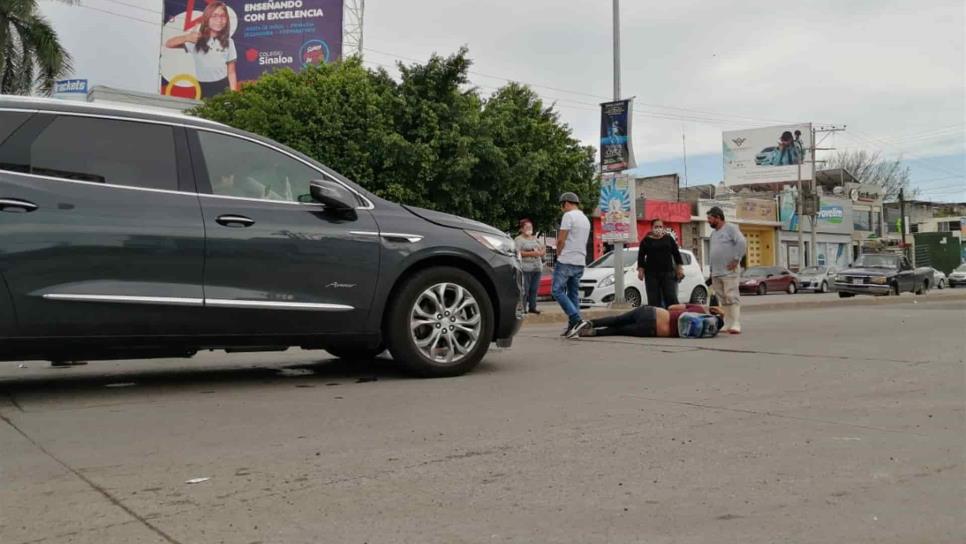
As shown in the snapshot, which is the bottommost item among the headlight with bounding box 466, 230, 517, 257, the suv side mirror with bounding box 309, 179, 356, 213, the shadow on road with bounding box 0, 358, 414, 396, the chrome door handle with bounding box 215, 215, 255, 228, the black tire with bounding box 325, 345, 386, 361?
the shadow on road with bounding box 0, 358, 414, 396

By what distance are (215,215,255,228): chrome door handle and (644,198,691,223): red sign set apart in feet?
124

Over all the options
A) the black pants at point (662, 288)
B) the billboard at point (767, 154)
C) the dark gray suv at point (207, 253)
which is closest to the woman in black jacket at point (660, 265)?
the black pants at point (662, 288)

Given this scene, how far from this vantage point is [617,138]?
16.2m

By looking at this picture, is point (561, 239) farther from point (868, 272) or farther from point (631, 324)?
point (868, 272)

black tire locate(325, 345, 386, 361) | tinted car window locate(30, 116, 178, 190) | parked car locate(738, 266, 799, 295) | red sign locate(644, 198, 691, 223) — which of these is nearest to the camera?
tinted car window locate(30, 116, 178, 190)

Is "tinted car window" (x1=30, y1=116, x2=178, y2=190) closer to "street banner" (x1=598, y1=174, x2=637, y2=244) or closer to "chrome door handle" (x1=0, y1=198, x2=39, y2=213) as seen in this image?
"chrome door handle" (x1=0, y1=198, x2=39, y2=213)

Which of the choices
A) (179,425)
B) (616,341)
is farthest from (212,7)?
(179,425)

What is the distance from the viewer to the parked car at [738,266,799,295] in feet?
115

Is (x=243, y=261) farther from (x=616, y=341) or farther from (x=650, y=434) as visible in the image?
(x=616, y=341)

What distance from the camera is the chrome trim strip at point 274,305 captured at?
18.0 ft

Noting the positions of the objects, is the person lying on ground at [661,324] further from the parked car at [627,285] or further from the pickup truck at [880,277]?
the pickup truck at [880,277]

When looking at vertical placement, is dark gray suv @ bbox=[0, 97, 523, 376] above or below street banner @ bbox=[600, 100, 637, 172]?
below

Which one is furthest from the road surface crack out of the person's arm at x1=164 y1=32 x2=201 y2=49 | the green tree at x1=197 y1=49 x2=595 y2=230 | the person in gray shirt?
the person's arm at x1=164 y1=32 x2=201 y2=49

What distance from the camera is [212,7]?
132ft
